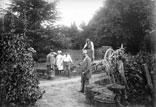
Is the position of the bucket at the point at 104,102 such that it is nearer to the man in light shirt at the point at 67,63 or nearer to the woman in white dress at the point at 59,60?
the man in light shirt at the point at 67,63

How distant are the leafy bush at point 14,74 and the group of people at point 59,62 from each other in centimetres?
796

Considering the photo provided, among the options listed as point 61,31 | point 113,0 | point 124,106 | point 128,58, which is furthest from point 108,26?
point 124,106

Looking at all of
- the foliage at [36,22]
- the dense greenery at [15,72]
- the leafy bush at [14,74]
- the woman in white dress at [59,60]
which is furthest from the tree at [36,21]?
the leafy bush at [14,74]

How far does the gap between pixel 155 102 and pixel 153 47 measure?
5.96 feet

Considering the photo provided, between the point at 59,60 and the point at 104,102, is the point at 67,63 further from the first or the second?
the point at 104,102

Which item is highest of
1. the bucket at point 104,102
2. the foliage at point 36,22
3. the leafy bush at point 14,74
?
the foliage at point 36,22

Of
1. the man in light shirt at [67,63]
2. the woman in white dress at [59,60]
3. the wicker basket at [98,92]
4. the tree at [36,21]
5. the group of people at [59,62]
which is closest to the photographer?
the wicker basket at [98,92]

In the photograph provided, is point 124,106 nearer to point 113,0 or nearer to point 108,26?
point 108,26

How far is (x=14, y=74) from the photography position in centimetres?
543

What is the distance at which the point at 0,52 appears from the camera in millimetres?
5359

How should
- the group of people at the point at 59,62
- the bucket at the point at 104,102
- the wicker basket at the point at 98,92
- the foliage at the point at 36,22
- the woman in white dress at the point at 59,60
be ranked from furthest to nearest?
the woman in white dress at the point at 59,60 → the group of people at the point at 59,62 → the foliage at the point at 36,22 → the wicker basket at the point at 98,92 → the bucket at the point at 104,102

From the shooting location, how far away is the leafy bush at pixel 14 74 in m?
5.30

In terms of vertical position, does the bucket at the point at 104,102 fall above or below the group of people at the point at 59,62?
below

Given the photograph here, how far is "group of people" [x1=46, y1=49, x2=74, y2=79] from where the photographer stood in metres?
13.9
